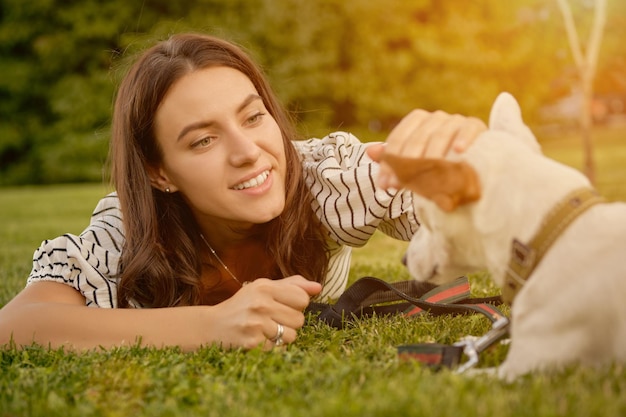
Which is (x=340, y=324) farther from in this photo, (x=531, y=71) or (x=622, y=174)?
(x=531, y=71)

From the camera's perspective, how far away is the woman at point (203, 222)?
2.77m

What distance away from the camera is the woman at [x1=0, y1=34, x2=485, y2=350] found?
277cm

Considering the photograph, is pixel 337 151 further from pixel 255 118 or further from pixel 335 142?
pixel 255 118

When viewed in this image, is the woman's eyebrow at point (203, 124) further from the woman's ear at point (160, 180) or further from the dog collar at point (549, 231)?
the dog collar at point (549, 231)

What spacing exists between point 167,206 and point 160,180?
0.14 m

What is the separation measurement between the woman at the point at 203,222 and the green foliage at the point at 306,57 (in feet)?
58.4

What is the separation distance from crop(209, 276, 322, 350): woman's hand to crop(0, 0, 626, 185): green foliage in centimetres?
1878

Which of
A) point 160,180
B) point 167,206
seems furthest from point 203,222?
point 160,180

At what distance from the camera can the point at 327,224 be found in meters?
3.47

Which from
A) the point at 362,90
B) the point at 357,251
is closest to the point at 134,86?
the point at 357,251

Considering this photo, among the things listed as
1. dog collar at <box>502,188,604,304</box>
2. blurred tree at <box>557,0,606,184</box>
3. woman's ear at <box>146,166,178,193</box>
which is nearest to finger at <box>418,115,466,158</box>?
dog collar at <box>502,188,604,304</box>

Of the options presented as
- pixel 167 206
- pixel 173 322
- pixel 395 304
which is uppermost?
pixel 167 206

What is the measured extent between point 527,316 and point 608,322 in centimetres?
21

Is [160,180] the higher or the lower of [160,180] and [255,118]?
the lower
